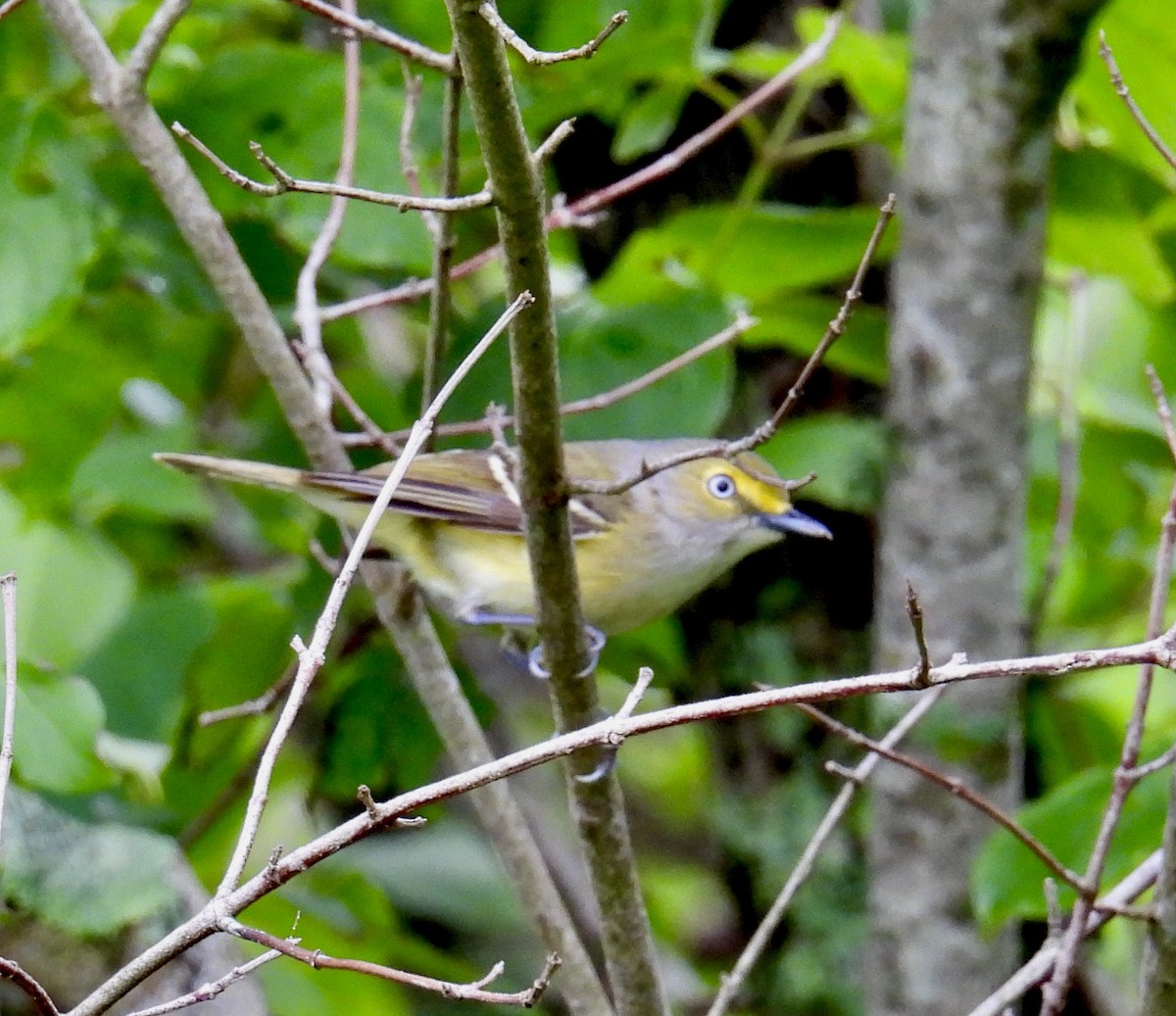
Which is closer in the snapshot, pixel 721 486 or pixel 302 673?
pixel 302 673

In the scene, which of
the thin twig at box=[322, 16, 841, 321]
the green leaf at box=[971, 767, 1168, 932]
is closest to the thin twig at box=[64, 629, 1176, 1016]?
the green leaf at box=[971, 767, 1168, 932]

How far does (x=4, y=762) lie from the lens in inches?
62.6

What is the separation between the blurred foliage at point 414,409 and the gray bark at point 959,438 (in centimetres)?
16

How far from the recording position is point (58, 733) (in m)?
2.51

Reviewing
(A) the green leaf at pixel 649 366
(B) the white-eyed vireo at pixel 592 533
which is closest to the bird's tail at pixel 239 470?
(B) the white-eyed vireo at pixel 592 533

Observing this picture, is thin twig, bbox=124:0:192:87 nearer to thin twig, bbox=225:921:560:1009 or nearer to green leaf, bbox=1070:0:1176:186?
thin twig, bbox=225:921:560:1009

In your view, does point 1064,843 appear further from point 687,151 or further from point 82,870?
point 82,870

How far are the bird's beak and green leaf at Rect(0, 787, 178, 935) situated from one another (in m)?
1.53

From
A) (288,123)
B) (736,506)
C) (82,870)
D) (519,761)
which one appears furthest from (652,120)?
(519,761)

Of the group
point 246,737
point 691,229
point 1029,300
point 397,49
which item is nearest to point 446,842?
point 246,737

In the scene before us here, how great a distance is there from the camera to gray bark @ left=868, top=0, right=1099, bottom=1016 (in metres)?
3.26

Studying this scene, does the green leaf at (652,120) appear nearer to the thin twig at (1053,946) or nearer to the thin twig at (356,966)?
the thin twig at (1053,946)

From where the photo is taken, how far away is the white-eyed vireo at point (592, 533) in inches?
131

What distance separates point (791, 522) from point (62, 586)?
1.62 meters
